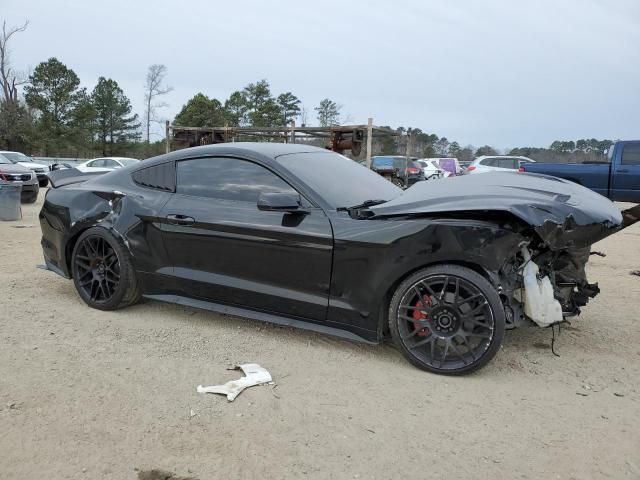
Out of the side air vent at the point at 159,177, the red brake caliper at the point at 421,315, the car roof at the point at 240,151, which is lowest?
the red brake caliper at the point at 421,315

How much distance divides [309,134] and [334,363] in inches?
631

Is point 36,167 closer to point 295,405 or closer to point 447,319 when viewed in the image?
point 295,405

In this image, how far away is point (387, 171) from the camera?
2228cm

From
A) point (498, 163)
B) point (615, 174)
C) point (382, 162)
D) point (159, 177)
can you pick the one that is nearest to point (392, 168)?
point (382, 162)

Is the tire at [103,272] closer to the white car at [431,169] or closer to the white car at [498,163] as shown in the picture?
the white car at [498,163]

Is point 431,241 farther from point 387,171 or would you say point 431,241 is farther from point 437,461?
point 387,171

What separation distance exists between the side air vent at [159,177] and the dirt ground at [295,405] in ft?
3.59

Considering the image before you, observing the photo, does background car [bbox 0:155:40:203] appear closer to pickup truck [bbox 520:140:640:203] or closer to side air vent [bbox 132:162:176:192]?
side air vent [bbox 132:162:176:192]

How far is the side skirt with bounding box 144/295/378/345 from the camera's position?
346cm

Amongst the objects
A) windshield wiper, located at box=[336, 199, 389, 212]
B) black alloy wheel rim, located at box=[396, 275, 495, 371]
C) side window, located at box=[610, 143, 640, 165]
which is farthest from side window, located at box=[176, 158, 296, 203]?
side window, located at box=[610, 143, 640, 165]

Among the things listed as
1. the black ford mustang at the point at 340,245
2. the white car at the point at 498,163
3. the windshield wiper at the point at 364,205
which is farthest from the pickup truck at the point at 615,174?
the windshield wiper at the point at 364,205

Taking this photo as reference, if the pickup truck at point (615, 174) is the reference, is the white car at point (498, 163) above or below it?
above

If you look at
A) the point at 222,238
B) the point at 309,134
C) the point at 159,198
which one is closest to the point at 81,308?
the point at 159,198

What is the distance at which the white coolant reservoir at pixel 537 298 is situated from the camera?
3260mm
